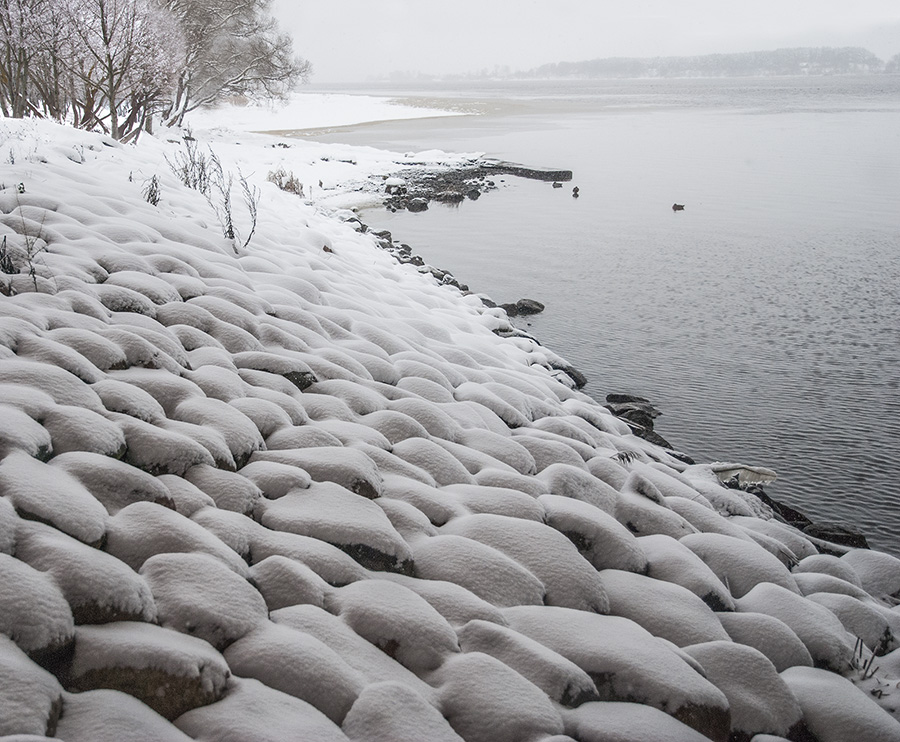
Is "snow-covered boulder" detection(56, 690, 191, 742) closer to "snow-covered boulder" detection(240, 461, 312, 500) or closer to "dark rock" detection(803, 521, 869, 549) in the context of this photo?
"snow-covered boulder" detection(240, 461, 312, 500)

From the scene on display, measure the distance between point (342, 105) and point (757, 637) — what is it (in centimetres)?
5547

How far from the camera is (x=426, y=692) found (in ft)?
5.76

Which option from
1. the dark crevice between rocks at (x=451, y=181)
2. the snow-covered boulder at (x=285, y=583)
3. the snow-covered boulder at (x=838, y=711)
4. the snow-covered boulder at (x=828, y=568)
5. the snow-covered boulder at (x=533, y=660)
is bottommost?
the snow-covered boulder at (x=828, y=568)

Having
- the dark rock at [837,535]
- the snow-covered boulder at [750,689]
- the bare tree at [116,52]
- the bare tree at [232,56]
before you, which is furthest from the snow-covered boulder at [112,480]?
the bare tree at [232,56]

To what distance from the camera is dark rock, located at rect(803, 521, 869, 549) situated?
3914mm

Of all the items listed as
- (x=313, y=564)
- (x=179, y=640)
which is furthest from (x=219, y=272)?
(x=179, y=640)

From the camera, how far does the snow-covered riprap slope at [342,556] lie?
1.59 meters

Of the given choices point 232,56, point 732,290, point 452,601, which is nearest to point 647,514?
point 452,601

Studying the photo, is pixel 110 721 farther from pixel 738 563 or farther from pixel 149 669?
pixel 738 563

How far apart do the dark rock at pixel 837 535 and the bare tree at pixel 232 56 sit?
24.3 m

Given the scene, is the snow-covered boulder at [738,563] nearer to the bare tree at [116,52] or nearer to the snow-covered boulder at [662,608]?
the snow-covered boulder at [662,608]

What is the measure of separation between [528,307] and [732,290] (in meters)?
3.10

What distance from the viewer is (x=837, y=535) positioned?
3.92 meters

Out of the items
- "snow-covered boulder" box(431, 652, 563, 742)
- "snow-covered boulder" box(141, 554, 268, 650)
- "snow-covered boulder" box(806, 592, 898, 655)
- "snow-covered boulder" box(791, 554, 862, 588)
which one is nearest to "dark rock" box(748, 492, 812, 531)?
"snow-covered boulder" box(791, 554, 862, 588)
